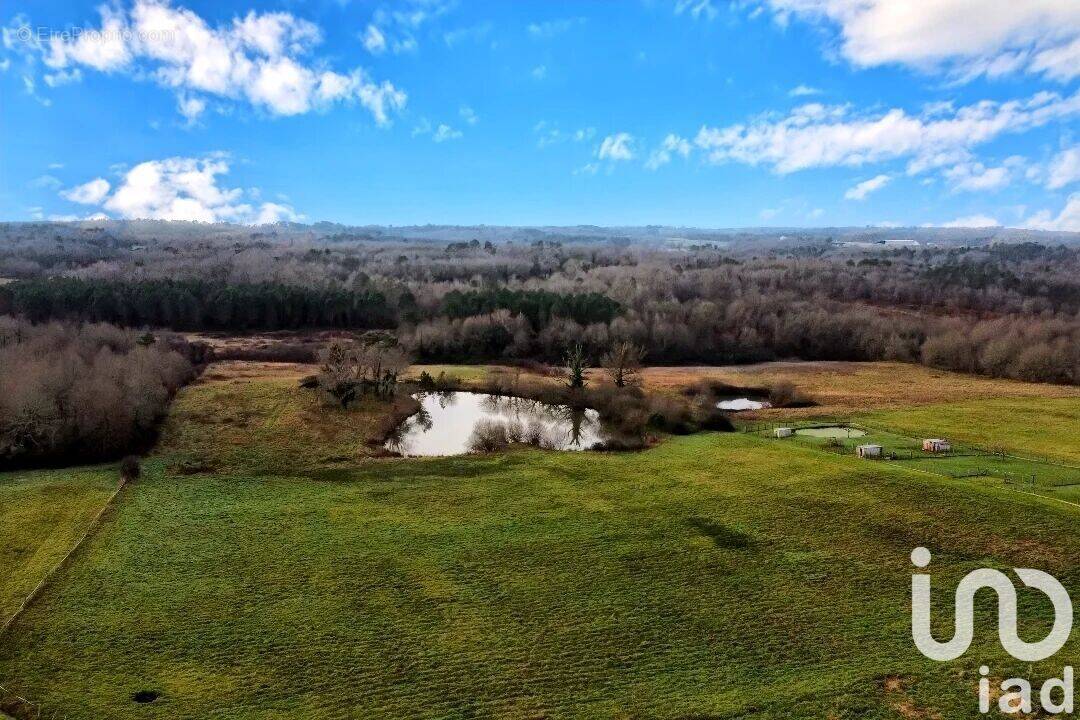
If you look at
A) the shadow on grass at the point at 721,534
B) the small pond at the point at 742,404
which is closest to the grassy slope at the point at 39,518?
the shadow on grass at the point at 721,534

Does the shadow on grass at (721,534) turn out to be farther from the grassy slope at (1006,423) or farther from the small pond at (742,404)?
the small pond at (742,404)

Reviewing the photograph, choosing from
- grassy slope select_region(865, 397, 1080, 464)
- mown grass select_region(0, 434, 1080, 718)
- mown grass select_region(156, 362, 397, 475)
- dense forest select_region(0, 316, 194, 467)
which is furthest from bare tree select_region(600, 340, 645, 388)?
dense forest select_region(0, 316, 194, 467)

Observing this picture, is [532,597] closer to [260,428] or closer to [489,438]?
[489,438]

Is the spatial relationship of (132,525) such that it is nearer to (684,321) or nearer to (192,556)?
(192,556)

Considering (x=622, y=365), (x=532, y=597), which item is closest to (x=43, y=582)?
(x=532, y=597)

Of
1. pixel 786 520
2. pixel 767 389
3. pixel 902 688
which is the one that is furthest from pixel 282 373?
pixel 902 688

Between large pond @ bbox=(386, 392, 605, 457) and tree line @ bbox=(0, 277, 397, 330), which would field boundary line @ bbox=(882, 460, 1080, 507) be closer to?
large pond @ bbox=(386, 392, 605, 457)
